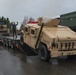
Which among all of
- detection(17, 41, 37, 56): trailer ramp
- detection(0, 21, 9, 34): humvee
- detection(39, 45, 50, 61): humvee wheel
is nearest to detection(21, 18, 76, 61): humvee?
detection(39, 45, 50, 61): humvee wheel

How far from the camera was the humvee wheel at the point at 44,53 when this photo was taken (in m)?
13.4

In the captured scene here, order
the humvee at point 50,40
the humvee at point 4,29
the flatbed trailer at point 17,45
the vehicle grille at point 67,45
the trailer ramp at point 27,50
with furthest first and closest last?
1. the humvee at point 4,29
2. the flatbed trailer at point 17,45
3. the trailer ramp at point 27,50
4. the vehicle grille at point 67,45
5. the humvee at point 50,40

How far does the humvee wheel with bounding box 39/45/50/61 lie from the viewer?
13.4 m

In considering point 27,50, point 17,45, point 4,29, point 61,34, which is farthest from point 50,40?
point 4,29

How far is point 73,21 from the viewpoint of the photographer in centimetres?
1839

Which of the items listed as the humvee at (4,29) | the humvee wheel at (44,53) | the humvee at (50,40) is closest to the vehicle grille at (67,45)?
the humvee at (50,40)

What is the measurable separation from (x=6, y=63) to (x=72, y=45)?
334 centimetres

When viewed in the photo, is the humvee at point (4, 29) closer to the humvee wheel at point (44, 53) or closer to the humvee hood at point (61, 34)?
the humvee hood at point (61, 34)

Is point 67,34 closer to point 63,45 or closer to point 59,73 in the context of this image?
point 63,45

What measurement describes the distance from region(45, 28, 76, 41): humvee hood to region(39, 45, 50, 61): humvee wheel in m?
0.79

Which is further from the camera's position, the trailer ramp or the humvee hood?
the trailer ramp

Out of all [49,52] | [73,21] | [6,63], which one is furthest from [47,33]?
[73,21]

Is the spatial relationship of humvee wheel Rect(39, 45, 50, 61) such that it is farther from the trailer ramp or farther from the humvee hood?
the trailer ramp

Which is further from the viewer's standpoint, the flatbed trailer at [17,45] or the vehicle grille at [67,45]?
the flatbed trailer at [17,45]
